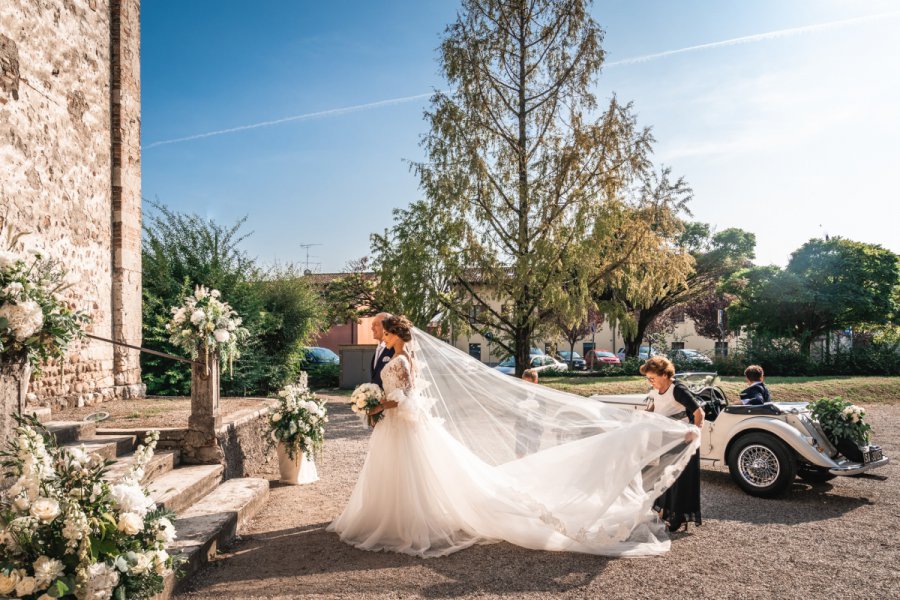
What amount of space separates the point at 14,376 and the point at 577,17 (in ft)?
51.1

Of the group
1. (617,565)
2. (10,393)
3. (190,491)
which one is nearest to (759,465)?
(617,565)

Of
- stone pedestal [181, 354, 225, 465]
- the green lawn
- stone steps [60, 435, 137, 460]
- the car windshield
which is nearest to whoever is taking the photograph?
stone steps [60, 435, 137, 460]

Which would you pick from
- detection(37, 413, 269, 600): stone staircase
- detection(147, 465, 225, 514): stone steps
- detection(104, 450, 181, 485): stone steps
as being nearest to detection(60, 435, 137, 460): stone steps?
detection(37, 413, 269, 600): stone staircase

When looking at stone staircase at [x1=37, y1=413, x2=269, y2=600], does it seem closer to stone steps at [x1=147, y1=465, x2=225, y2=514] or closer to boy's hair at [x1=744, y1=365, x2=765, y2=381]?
stone steps at [x1=147, y1=465, x2=225, y2=514]

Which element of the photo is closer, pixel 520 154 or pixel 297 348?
pixel 520 154

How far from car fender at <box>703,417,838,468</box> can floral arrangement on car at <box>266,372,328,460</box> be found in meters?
4.99

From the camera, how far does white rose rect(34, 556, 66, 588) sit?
2.55 metres

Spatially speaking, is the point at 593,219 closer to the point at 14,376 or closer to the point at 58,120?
the point at 58,120

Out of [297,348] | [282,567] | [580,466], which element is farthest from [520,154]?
[282,567]

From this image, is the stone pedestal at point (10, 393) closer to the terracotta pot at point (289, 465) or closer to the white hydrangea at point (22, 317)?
the white hydrangea at point (22, 317)

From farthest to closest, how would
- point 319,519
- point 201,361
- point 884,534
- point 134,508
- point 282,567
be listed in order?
point 201,361, point 319,519, point 884,534, point 282,567, point 134,508

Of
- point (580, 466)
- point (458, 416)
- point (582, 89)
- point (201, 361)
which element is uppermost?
point (582, 89)

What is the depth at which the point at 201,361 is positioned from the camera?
691 cm

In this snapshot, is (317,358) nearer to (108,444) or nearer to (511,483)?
(108,444)
